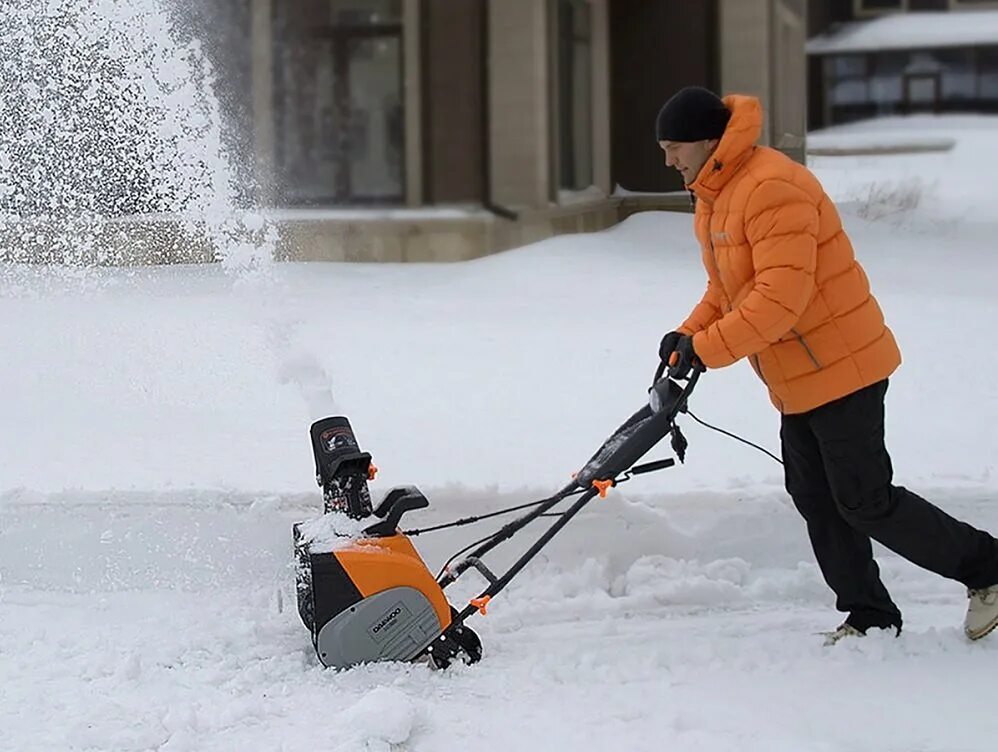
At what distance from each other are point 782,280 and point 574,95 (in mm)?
10379

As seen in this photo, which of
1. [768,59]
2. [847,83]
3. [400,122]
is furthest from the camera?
[847,83]

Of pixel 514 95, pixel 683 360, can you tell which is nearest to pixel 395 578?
pixel 683 360

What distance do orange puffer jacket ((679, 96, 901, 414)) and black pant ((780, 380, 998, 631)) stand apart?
92 mm

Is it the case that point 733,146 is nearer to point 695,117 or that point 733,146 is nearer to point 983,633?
point 695,117

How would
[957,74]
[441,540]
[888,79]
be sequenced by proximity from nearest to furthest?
[441,540] < [957,74] < [888,79]

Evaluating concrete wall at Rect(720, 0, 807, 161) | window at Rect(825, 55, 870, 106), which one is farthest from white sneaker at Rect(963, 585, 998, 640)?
window at Rect(825, 55, 870, 106)

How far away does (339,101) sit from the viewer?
1097 centimetres

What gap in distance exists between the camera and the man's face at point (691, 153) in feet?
12.4

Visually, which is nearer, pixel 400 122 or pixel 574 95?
pixel 400 122

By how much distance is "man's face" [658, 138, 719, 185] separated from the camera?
3.77 metres

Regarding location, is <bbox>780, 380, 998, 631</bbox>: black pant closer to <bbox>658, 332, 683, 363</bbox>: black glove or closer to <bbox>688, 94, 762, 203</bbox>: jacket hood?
<bbox>658, 332, 683, 363</bbox>: black glove

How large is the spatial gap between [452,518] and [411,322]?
3910mm

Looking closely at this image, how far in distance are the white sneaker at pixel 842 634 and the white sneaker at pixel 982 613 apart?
304 mm

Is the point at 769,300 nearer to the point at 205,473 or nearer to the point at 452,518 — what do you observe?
the point at 452,518
